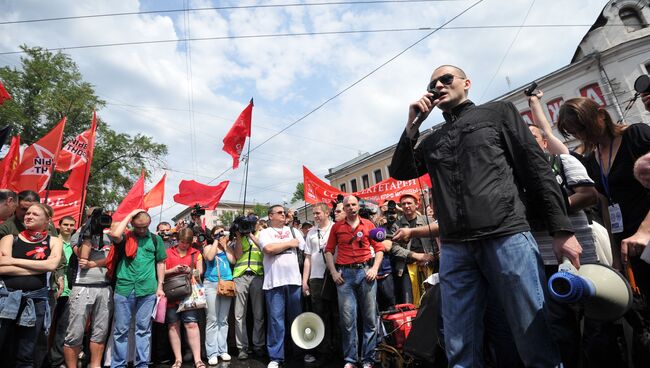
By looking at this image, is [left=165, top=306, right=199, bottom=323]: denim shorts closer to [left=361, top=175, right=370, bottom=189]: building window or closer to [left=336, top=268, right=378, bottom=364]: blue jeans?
[left=336, top=268, right=378, bottom=364]: blue jeans

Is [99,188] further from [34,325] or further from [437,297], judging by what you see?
[437,297]

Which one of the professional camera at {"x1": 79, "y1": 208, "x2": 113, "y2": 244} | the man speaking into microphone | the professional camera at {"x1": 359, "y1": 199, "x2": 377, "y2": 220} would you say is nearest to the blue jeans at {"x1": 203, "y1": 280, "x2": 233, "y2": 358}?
the professional camera at {"x1": 79, "y1": 208, "x2": 113, "y2": 244}

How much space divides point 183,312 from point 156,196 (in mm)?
5178

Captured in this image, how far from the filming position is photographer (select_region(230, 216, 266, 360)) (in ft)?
16.4

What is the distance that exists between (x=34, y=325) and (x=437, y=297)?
376 cm

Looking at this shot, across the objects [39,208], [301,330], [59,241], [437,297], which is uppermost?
[39,208]

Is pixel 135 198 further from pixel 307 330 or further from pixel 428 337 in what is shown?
pixel 428 337

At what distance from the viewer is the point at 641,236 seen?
1898 millimetres

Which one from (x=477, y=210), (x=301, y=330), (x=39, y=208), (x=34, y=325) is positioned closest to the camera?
(x=477, y=210)

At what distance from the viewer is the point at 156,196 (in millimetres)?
9023

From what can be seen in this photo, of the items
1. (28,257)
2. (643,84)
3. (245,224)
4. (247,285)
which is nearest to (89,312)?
(28,257)

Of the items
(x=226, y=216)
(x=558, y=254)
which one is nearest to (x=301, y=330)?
(x=558, y=254)

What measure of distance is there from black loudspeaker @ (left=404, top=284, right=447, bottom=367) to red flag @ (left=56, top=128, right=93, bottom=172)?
8.77m

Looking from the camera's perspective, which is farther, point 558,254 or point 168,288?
point 168,288
